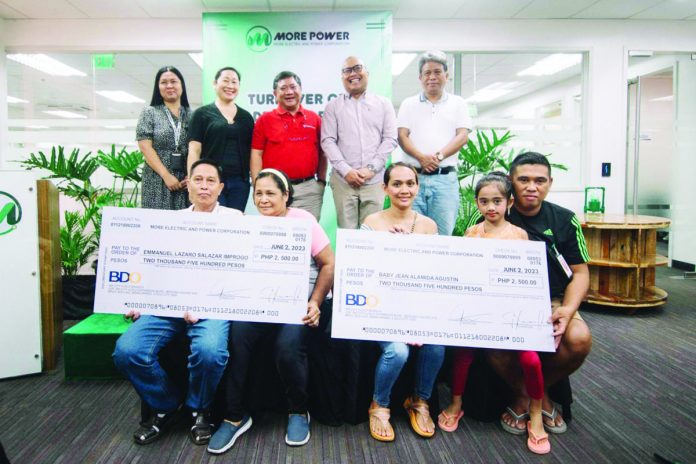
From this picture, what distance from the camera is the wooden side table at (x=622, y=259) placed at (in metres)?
3.33

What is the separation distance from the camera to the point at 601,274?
3.54 m

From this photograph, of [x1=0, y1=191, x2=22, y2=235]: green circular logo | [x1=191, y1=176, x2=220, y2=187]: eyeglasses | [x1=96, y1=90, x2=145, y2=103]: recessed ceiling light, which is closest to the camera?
[x1=191, y1=176, x2=220, y2=187]: eyeglasses

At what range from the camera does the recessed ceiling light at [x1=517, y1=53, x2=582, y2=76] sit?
6.11m

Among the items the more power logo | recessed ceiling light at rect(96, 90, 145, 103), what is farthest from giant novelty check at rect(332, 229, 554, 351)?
recessed ceiling light at rect(96, 90, 145, 103)

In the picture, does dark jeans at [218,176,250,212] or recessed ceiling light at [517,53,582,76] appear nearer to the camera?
dark jeans at [218,176,250,212]

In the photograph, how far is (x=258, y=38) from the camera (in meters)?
3.74

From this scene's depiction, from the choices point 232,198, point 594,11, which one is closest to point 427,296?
point 232,198

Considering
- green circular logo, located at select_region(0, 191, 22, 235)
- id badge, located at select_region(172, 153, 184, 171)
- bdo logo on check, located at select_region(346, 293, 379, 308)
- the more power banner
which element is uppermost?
the more power banner

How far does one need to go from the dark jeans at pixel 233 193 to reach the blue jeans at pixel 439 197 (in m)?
1.06

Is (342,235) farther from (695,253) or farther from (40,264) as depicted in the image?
(695,253)

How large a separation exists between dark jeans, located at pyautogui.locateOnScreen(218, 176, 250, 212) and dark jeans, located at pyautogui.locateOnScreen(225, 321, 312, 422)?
1.01 meters

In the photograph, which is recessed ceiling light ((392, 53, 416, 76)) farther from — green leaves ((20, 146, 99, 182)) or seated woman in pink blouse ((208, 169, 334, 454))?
seated woman in pink blouse ((208, 169, 334, 454))

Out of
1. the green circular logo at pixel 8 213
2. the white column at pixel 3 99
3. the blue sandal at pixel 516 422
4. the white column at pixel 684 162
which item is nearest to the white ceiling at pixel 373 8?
the white column at pixel 3 99
